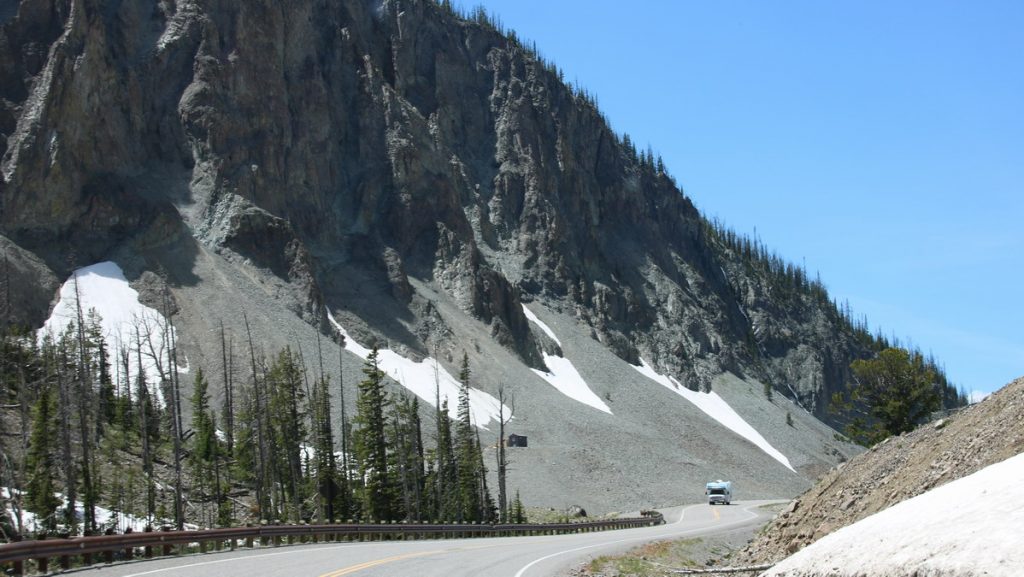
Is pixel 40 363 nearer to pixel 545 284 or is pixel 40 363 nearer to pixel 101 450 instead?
pixel 101 450

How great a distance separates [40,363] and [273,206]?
60077 millimetres

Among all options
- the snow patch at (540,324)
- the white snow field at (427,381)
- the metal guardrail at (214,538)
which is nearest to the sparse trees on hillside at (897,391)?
the metal guardrail at (214,538)

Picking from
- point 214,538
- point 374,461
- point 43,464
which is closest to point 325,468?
point 374,461

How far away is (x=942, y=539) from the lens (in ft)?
30.1

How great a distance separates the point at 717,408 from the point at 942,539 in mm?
145069

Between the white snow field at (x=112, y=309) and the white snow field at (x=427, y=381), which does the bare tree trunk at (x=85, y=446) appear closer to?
the white snow field at (x=112, y=309)

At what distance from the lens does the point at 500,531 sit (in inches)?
1694

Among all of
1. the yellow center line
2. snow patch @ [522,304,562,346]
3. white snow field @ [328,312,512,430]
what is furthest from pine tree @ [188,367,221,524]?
snow patch @ [522,304,562,346]

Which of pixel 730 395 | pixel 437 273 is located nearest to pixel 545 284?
pixel 437 273

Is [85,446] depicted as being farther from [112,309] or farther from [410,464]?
[112,309]

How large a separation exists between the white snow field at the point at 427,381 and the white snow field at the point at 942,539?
3390 inches

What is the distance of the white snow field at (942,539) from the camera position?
839 centimetres

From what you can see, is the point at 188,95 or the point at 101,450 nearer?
the point at 101,450

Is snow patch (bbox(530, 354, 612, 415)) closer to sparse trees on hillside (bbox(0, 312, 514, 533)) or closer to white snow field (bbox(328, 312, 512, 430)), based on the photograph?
white snow field (bbox(328, 312, 512, 430))
